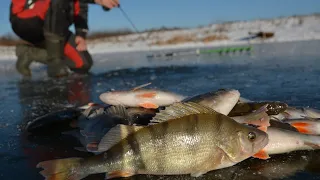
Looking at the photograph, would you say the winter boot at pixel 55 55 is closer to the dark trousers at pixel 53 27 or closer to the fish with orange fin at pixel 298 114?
the dark trousers at pixel 53 27

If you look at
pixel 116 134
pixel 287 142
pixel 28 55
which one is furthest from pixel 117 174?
pixel 28 55

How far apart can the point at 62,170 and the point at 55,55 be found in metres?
7.60

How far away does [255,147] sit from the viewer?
6.75 ft

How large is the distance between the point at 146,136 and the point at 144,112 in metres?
1.03

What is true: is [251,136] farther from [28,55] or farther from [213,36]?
[213,36]

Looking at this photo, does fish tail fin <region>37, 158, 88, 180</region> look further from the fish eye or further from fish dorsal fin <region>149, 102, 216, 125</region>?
the fish eye

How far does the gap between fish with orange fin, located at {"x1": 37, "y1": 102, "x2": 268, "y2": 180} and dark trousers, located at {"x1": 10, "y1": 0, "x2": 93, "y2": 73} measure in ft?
23.2

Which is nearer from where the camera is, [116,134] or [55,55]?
[116,134]

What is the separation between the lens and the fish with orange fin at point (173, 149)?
199 centimetres

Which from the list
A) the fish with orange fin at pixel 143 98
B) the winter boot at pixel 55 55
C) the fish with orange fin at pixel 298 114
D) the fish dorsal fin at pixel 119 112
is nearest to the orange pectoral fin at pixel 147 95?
the fish with orange fin at pixel 143 98

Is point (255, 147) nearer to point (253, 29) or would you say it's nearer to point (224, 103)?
point (224, 103)

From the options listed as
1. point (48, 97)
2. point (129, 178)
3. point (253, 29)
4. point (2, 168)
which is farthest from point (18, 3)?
point (253, 29)

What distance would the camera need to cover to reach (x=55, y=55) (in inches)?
358

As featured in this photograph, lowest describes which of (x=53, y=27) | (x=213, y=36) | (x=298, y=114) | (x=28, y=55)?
(x=213, y=36)
